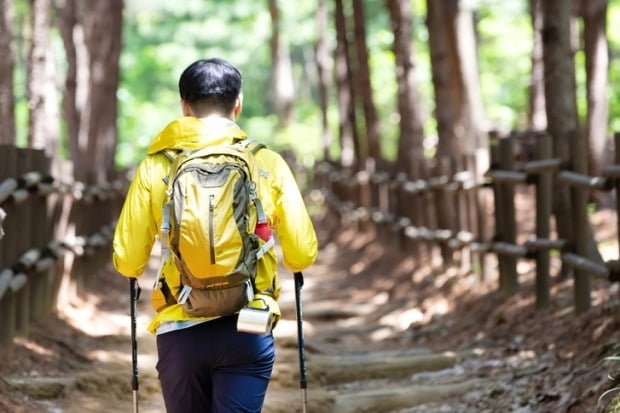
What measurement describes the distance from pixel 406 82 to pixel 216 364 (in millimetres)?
11705

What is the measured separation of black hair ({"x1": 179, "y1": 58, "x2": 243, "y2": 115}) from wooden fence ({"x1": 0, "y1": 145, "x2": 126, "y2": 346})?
2.09m

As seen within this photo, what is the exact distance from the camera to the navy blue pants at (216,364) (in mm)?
3904

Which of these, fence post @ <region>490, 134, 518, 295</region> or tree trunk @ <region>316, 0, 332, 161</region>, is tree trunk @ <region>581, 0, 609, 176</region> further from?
tree trunk @ <region>316, 0, 332, 161</region>

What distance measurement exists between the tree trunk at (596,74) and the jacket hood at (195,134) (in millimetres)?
10371

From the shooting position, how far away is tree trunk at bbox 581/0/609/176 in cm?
1389

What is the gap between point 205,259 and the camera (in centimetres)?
377

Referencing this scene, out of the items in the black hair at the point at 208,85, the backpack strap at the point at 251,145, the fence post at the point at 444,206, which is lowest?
the fence post at the point at 444,206

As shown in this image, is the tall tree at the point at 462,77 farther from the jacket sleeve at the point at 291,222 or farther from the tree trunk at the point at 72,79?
the jacket sleeve at the point at 291,222

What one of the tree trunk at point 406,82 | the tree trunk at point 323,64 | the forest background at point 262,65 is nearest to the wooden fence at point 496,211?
the tree trunk at point 406,82

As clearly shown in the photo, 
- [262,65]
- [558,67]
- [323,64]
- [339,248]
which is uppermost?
[262,65]

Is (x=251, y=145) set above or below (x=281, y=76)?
below

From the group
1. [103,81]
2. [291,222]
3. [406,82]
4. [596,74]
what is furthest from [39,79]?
[291,222]

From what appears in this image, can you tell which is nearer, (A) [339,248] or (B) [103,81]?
(B) [103,81]

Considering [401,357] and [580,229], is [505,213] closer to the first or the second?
[580,229]
